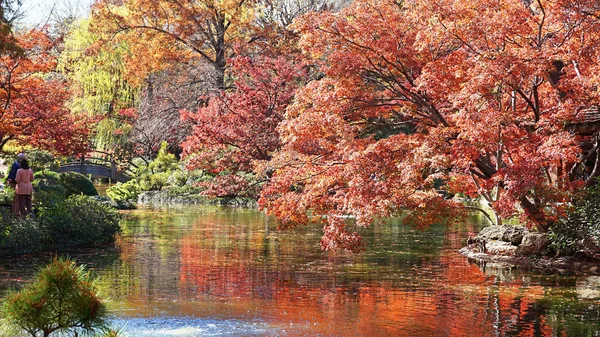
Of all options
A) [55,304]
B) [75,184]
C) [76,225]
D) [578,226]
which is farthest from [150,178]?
[55,304]

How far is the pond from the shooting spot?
33.7 feet

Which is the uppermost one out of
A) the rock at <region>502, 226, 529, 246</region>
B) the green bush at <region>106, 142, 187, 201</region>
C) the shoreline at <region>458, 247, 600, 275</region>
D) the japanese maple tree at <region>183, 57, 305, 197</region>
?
the japanese maple tree at <region>183, 57, 305, 197</region>

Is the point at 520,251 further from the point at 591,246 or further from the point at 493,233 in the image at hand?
the point at 591,246

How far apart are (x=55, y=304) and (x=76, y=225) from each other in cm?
1114

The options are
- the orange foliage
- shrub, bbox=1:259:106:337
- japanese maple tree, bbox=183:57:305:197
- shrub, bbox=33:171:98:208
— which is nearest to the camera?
shrub, bbox=1:259:106:337

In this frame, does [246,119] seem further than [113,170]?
No

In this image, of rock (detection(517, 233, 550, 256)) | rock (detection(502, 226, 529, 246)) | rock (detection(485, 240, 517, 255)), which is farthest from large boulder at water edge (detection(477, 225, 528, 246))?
rock (detection(517, 233, 550, 256))

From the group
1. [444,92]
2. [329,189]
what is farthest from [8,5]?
[444,92]

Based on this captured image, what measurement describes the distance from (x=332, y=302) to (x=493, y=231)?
652cm

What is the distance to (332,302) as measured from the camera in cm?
1197

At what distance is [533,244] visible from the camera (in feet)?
53.1

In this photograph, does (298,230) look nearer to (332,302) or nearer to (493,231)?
(493,231)

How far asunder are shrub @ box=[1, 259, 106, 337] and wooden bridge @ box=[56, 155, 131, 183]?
116 ft

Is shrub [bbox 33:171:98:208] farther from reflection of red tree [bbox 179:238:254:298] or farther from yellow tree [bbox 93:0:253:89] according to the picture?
yellow tree [bbox 93:0:253:89]
